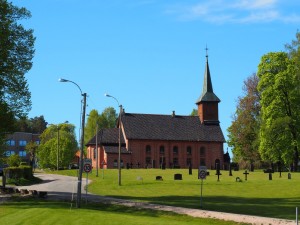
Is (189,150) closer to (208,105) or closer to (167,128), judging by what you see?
(167,128)

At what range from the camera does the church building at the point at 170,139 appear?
102 metres

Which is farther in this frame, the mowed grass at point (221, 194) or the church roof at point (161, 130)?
the church roof at point (161, 130)

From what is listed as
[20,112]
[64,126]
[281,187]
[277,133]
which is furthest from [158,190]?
[64,126]

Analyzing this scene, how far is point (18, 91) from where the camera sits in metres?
38.4

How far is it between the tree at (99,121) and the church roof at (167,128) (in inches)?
1211

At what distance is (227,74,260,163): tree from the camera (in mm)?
85188

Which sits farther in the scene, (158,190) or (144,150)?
(144,150)

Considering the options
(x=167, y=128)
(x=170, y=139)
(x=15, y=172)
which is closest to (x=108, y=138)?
(x=170, y=139)

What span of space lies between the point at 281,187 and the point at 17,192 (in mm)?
23412

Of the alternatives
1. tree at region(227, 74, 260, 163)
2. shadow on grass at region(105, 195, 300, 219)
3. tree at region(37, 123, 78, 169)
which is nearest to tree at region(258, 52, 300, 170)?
tree at region(227, 74, 260, 163)

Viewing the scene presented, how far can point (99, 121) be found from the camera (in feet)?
464

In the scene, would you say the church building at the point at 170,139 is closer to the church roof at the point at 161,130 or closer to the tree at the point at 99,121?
the church roof at the point at 161,130

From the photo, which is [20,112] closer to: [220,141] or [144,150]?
[144,150]

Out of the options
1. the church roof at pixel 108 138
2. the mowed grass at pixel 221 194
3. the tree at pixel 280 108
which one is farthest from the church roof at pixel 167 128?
the mowed grass at pixel 221 194
